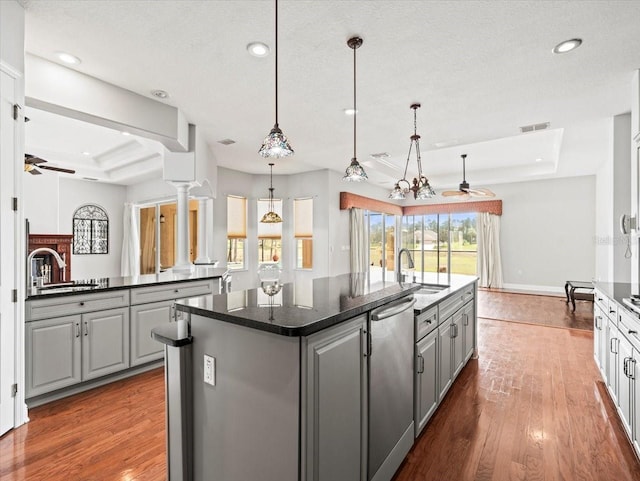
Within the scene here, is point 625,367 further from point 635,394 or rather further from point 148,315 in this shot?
point 148,315

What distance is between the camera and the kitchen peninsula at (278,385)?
4.26 ft

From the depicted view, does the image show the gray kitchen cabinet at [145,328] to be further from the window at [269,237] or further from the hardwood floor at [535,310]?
the hardwood floor at [535,310]

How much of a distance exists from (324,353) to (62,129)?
5.99 metres

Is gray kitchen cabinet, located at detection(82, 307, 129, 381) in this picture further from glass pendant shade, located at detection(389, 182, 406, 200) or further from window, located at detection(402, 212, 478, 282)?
window, located at detection(402, 212, 478, 282)

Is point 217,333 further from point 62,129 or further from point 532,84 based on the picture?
point 62,129

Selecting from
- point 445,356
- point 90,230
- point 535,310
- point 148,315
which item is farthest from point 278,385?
point 90,230

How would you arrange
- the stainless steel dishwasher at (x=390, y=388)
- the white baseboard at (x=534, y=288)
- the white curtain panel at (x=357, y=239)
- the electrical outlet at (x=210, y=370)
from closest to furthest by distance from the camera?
the electrical outlet at (x=210, y=370)
the stainless steel dishwasher at (x=390, y=388)
the white curtain panel at (x=357, y=239)
the white baseboard at (x=534, y=288)

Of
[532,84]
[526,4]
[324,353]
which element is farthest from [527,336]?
[324,353]

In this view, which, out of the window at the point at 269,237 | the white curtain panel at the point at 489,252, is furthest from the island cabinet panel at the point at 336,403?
the white curtain panel at the point at 489,252

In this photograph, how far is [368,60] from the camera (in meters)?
2.83

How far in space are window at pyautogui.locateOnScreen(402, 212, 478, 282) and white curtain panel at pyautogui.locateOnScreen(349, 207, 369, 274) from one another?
2579 mm

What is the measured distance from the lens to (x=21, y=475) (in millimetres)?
1898

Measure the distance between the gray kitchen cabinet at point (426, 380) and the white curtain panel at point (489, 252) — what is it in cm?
735

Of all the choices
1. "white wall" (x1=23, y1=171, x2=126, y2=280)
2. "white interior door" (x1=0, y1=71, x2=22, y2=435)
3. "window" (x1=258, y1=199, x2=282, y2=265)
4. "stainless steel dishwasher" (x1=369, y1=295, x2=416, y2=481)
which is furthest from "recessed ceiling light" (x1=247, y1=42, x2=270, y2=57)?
"white wall" (x1=23, y1=171, x2=126, y2=280)
